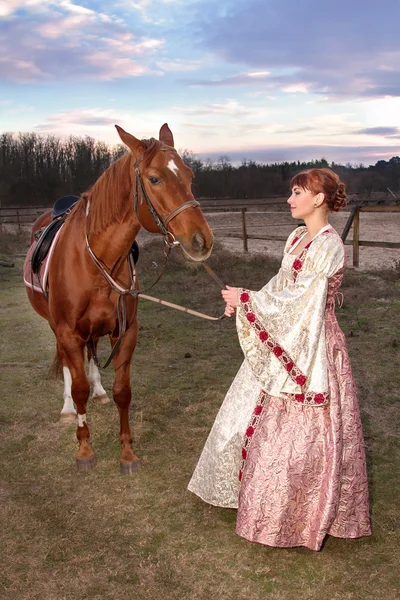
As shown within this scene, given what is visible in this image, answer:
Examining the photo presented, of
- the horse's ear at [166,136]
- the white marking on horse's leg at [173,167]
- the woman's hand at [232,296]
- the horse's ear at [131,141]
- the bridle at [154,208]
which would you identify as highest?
the horse's ear at [166,136]

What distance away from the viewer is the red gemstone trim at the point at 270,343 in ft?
8.19

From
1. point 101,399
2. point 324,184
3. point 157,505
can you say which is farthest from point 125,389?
point 324,184

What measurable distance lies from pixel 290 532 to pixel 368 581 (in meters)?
0.40

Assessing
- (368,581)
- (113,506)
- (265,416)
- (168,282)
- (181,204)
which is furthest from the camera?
(168,282)

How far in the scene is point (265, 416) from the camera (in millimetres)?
2656

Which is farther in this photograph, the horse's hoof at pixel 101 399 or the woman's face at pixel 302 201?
the horse's hoof at pixel 101 399

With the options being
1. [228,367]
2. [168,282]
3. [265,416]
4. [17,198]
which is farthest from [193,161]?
[265,416]

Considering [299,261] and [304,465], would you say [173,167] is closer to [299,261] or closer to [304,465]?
[299,261]

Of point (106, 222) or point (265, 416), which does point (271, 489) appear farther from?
point (106, 222)

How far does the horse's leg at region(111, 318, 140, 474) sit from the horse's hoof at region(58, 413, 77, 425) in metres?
0.86

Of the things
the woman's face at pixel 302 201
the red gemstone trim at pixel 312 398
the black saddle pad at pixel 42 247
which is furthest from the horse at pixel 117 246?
the red gemstone trim at pixel 312 398

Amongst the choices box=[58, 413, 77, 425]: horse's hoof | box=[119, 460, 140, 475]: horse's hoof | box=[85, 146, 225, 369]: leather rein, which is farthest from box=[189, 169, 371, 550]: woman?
box=[58, 413, 77, 425]: horse's hoof

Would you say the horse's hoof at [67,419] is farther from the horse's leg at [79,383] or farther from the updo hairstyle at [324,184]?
the updo hairstyle at [324,184]

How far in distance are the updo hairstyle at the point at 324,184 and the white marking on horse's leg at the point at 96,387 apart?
2901 mm
